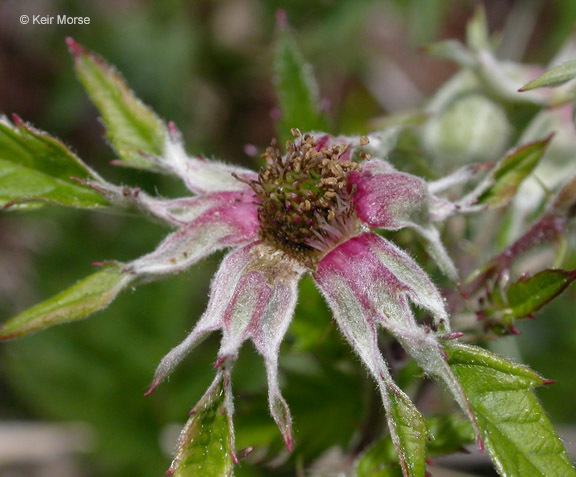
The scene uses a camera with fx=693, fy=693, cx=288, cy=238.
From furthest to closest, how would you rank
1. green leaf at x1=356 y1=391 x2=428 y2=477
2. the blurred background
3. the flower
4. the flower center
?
the blurred background
the flower center
the flower
green leaf at x1=356 y1=391 x2=428 y2=477

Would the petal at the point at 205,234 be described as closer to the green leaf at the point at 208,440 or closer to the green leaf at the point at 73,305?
the green leaf at the point at 73,305

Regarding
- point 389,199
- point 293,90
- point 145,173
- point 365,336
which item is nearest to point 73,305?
point 365,336

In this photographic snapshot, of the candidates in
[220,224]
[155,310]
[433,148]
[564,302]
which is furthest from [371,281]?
[564,302]

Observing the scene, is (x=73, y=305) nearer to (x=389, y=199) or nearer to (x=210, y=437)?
(x=210, y=437)

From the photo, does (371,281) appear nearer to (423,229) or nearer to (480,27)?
(423,229)

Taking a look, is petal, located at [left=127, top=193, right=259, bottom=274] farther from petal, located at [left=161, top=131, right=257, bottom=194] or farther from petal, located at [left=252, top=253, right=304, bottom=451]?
petal, located at [left=252, top=253, right=304, bottom=451]

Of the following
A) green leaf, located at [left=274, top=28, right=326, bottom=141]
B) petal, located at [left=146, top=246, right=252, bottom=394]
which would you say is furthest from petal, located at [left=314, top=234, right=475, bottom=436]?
green leaf, located at [left=274, top=28, right=326, bottom=141]
